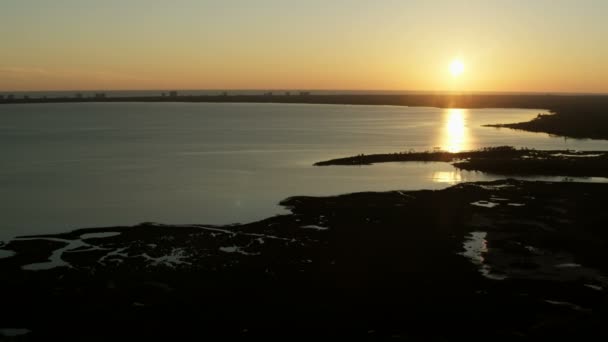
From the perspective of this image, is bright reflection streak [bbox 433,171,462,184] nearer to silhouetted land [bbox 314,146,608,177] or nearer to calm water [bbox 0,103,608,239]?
calm water [bbox 0,103,608,239]

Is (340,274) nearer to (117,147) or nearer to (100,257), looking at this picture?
(100,257)

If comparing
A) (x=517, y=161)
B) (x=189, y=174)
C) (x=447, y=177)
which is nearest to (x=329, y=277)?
(x=447, y=177)

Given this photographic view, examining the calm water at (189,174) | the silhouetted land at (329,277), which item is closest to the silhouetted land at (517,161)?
the calm water at (189,174)

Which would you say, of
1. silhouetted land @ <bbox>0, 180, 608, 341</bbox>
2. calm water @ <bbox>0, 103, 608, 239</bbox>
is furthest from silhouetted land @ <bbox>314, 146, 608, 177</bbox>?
silhouetted land @ <bbox>0, 180, 608, 341</bbox>

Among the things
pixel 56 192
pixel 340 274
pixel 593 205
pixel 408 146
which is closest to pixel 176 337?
pixel 340 274

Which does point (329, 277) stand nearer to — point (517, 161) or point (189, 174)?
point (189, 174)

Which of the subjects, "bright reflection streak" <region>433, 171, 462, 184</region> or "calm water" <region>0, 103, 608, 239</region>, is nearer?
"calm water" <region>0, 103, 608, 239</region>
